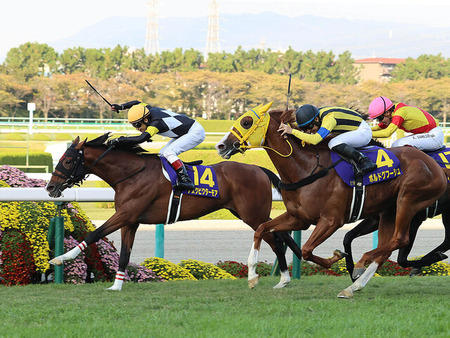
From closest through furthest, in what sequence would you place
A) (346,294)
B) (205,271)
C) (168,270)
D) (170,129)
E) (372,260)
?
1. (346,294)
2. (372,260)
3. (170,129)
4. (168,270)
5. (205,271)

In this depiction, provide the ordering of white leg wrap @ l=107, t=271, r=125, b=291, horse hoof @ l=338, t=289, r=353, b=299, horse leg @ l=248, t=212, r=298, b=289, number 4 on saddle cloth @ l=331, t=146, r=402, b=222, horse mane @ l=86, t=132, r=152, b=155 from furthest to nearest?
horse mane @ l=86, t=132, r=152, b=155 < white leg wrap @ l=107, t=271, r=125, b=291 < horse leg @ l=248, t=212, r=298, b=289 < number 4 on saddle cloth @ l=331, t=146, r=402, b=222 < horse hoof @ l=338, t=289, r=353, b=299

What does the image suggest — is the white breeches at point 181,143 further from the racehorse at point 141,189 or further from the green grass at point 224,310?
the green grass at point 224,310

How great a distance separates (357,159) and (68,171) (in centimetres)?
266

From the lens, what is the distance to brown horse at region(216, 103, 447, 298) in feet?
19.2

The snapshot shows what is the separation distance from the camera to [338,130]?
6.19 meters

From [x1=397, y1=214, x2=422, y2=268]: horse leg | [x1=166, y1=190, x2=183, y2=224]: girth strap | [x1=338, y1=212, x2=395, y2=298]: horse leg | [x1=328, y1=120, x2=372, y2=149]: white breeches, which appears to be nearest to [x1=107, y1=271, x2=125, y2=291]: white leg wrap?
[x1=166, y1=190, x2=183, y2=224]: girth strap

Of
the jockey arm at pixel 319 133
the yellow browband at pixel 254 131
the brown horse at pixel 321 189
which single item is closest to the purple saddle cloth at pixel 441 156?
the brown horse at pixel 321 189

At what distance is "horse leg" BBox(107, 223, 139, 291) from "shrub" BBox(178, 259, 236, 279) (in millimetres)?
1342

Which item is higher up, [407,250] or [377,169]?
[377,169]

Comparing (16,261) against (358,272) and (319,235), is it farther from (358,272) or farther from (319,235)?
(358,272)

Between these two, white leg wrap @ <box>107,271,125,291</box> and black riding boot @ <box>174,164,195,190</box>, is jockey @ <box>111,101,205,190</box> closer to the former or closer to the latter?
black riding boot @ <box>174,164,195,190</box>

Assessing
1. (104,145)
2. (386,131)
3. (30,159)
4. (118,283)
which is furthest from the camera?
(30,159)

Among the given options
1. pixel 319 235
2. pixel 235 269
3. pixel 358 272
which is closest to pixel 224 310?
pixel 319 235

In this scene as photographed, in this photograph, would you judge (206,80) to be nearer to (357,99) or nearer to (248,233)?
(357,99)
